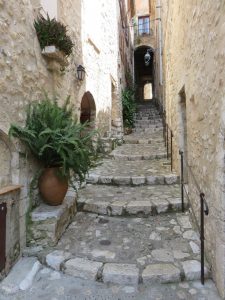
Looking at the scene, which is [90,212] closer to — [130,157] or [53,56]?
[53,56]

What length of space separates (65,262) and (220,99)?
2079 mm

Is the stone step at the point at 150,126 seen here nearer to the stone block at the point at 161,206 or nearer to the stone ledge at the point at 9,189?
the stone block at the point at 161,206

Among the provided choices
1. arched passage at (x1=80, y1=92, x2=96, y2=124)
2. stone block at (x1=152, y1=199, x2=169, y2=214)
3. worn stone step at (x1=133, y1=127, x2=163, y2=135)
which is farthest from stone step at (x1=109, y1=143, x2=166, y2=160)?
stone block at (x1=152, y1=199, x2=169, y2=214)

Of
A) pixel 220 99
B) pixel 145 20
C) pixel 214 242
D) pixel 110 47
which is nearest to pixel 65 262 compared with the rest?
pixel 214 242

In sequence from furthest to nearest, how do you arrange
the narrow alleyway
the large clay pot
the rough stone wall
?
the large clay pot < the narrow alleyway < the rough stone wall

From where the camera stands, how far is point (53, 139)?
2990mm

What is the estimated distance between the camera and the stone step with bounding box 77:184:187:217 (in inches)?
142

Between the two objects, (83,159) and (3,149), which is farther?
(83,159)

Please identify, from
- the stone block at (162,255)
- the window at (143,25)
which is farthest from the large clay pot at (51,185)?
the window at (143,25)

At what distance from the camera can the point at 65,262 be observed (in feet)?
8.53

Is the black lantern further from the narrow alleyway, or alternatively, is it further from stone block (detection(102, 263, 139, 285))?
stone block (detection(102, 263, 139, 285))

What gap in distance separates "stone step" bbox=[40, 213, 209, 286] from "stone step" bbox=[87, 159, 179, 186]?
112 cm

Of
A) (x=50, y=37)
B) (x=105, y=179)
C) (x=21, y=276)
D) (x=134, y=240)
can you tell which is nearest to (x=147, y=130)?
(x=105, y=179)

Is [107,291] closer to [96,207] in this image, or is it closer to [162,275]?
[162,275]
